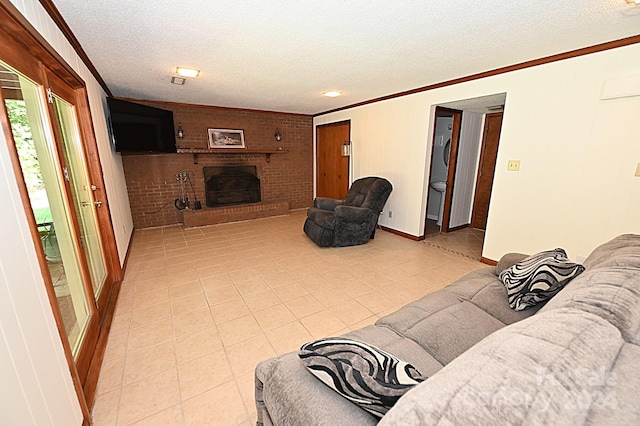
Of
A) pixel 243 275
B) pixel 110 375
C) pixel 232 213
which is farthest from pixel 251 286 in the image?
pixel 232 213

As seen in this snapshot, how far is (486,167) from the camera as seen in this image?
14.0 feet

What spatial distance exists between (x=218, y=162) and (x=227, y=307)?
361cm

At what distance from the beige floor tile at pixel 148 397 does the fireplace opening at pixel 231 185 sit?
13.1 feet

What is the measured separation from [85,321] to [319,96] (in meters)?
3.87

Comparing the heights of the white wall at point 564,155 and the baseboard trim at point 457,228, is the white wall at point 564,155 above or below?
above

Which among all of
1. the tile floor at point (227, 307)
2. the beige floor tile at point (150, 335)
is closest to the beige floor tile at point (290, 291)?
the tile floor at point (227, 307)

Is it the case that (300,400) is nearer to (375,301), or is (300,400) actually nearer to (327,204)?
(375,301)

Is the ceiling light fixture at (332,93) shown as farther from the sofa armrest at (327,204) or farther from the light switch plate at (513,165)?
the light switch plate at (513,165)

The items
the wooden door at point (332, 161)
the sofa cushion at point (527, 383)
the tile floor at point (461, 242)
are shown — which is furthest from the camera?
the wooden door at point (332, 161)

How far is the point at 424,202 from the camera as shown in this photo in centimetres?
386

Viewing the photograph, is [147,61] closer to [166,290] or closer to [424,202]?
[166,290]

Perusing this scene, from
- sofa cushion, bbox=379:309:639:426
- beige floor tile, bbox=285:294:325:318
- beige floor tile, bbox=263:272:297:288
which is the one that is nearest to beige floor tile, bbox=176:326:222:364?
beige floor tile, bbox=285:294:325:318

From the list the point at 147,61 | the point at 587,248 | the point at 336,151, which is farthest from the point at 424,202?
the point at 147,61

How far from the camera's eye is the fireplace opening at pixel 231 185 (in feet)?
16.7
